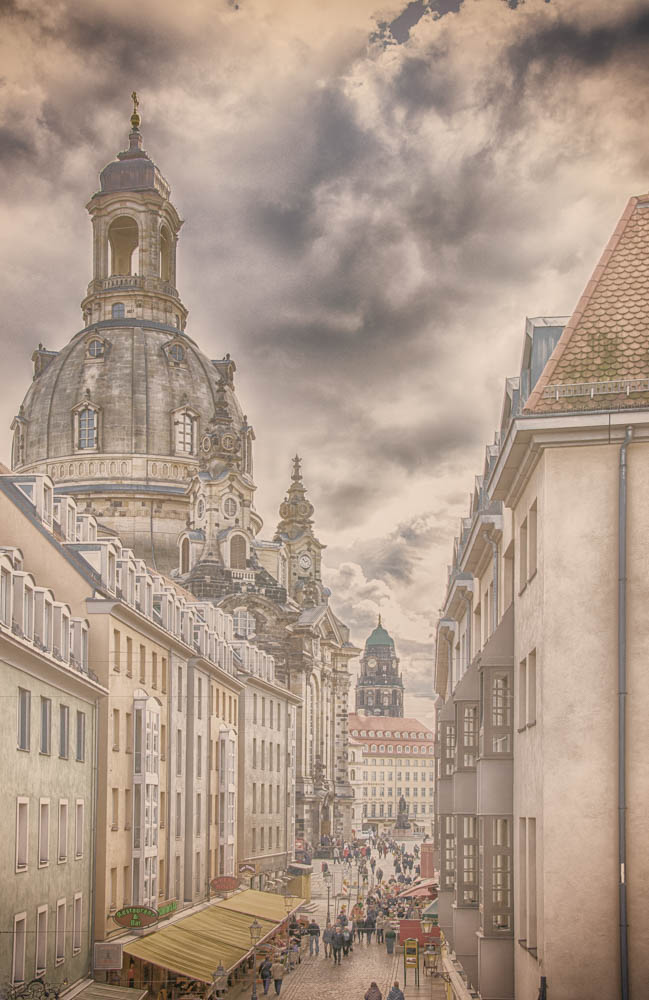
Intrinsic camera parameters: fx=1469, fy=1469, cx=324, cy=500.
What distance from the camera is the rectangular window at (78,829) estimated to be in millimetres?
37000

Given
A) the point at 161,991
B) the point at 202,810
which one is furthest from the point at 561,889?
the point at 202,810

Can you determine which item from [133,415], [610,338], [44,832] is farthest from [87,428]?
[610,338]

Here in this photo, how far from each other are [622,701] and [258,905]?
37387 mm

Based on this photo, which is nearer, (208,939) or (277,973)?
(208,939)

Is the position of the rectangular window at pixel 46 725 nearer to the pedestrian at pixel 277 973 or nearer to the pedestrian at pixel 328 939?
the pedestrian at pixel 277 973

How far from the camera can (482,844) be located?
26.8 meters

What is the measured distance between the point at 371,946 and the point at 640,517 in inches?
1704

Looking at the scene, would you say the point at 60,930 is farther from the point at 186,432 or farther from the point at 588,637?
the point at 186,432

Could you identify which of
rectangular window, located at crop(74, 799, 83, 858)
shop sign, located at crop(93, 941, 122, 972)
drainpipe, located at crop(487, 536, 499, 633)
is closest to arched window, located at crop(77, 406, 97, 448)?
rectangular window, located at crop(74, 799, 83, 858)

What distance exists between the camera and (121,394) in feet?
389

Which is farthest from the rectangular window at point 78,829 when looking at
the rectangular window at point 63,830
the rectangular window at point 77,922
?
the rectangular window at point 63,830

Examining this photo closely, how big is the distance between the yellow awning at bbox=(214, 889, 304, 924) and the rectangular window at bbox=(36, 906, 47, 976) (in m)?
19.8

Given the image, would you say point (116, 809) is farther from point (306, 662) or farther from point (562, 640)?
point (306, 662)

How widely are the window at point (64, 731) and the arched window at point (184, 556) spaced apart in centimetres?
7840
